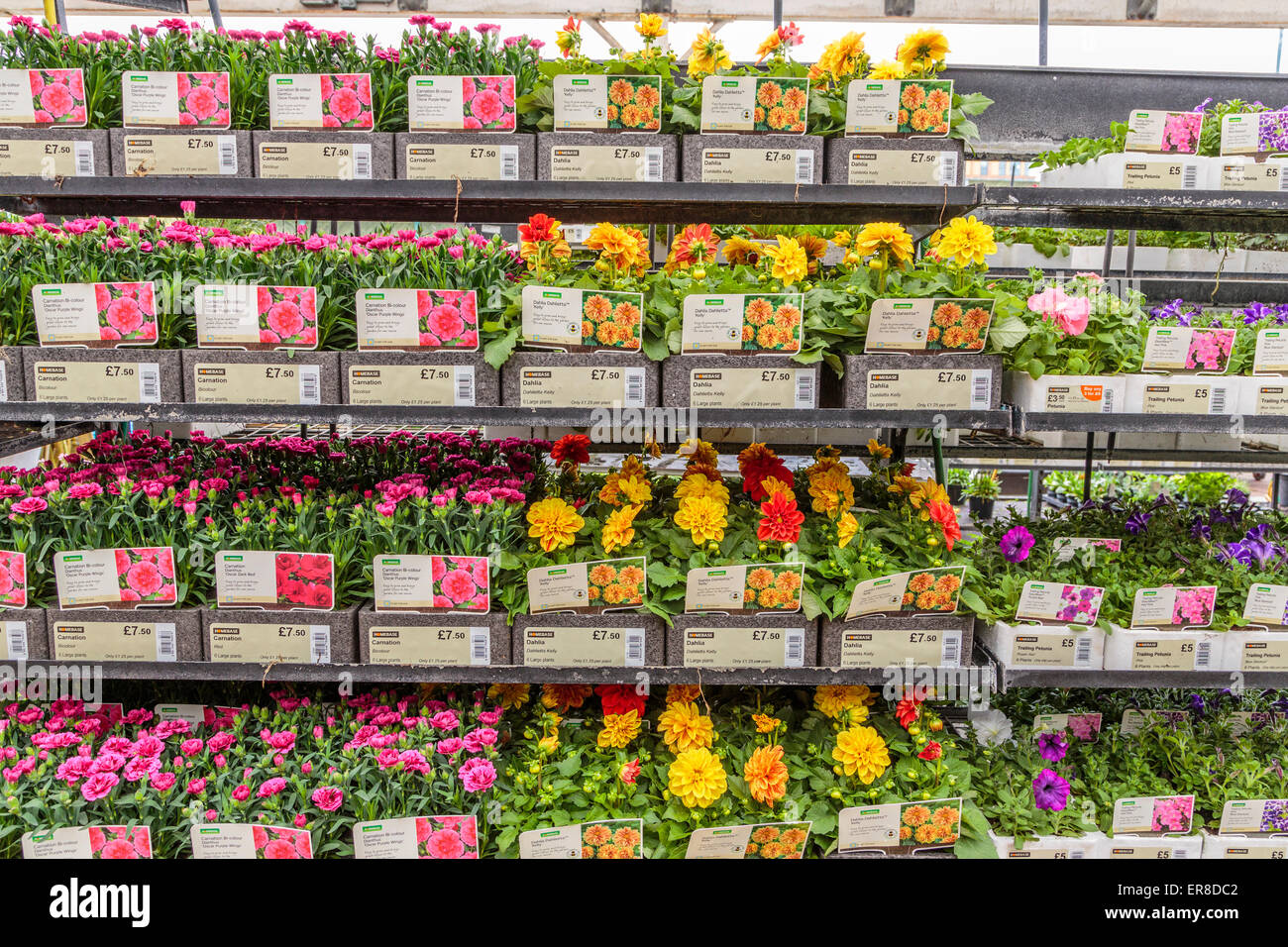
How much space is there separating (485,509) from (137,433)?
52.1 inches

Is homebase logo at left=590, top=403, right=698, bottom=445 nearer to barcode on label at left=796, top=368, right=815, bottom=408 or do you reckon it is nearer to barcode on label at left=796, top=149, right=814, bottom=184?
barcode on label at left=796, top=368, right=815, bottom=408

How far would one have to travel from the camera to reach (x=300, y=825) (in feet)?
5.47

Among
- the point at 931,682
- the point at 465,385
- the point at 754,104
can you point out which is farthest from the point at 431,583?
the point at 754,104

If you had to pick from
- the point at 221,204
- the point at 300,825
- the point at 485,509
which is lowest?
the point at 300,825

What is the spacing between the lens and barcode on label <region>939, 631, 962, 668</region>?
6.01ft

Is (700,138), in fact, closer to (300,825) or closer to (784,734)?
(784,734)

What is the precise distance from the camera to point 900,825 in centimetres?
181

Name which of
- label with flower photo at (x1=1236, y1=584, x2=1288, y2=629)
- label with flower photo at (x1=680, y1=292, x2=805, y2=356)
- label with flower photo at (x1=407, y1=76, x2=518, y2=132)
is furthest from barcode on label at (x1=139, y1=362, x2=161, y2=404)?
label with flower photo at (x1=1236, y1=584, x2=1288, y2=629)

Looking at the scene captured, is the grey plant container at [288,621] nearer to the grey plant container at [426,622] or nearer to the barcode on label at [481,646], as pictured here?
the grey plant container at [426,622]

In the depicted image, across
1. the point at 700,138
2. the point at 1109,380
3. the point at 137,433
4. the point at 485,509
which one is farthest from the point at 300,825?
the point at 1109,380

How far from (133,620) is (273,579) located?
349mm

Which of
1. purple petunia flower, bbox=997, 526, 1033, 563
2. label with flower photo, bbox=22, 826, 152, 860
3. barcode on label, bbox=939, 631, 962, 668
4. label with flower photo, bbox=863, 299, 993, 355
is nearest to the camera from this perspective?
label with flower photo, bbox=22, 826, 152, 860

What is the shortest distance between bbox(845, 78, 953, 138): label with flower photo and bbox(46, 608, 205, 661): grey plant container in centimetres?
195

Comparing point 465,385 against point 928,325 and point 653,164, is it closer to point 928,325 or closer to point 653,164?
point 653,164
